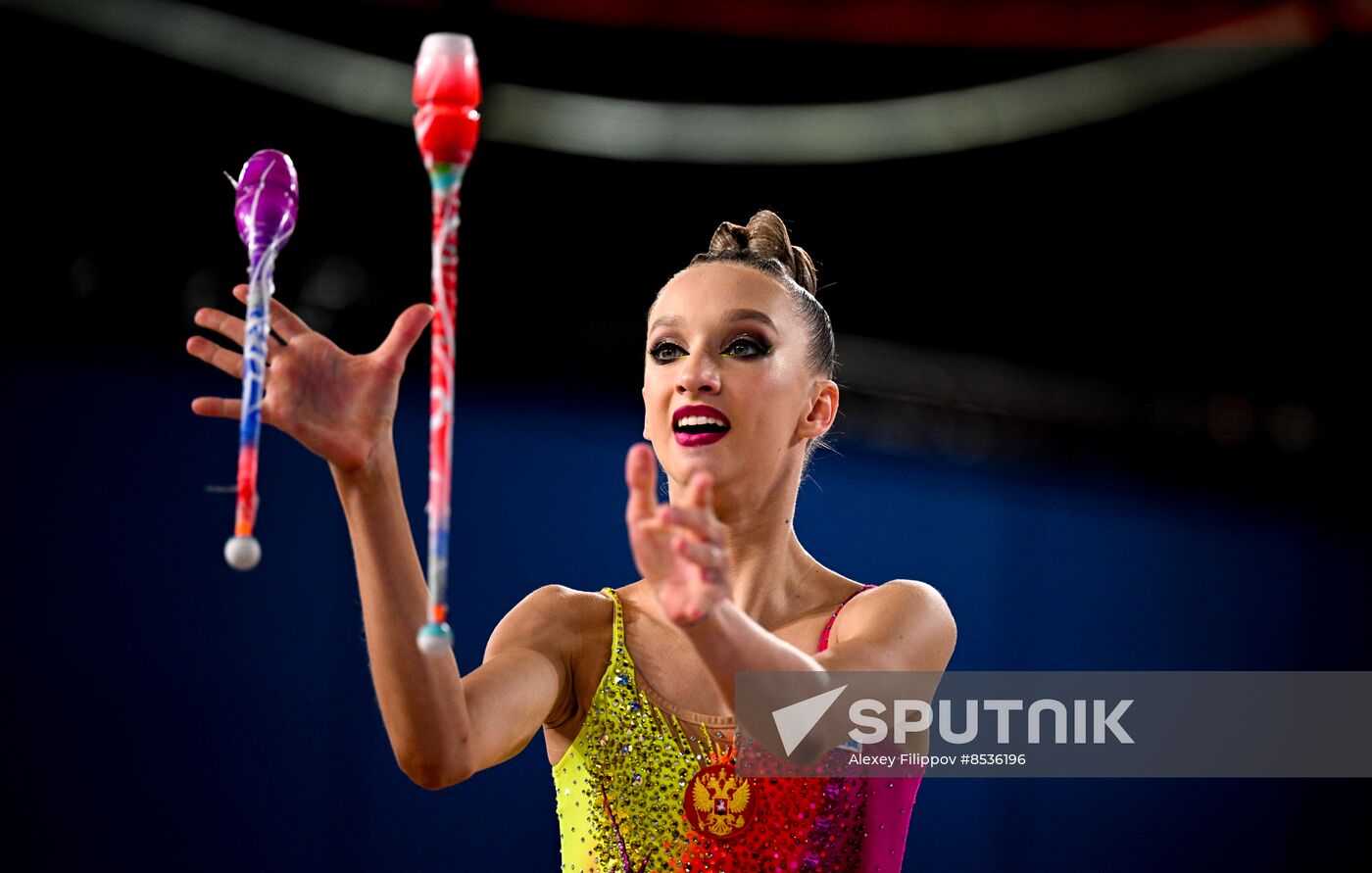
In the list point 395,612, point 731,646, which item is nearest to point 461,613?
point 395,612

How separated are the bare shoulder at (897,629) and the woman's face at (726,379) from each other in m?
0.18

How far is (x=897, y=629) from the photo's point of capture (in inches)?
57.5

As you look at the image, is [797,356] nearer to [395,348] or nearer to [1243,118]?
[395,348]

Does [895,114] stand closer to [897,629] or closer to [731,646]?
[897,629]

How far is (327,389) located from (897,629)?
0.64 m

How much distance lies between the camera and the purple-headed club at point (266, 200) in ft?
3.75

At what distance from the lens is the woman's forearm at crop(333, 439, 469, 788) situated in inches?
45.4

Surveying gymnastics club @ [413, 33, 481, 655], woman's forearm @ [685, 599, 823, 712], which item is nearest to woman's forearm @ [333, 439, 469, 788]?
gymnastics club @ [413, 33, 481, 655]

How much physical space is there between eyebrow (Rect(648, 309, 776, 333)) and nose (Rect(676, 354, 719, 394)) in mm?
61

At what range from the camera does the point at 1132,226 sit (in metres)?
3.85

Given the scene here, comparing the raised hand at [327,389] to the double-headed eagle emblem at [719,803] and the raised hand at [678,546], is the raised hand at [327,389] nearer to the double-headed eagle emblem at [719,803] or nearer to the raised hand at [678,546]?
the raised hand at [678,546]

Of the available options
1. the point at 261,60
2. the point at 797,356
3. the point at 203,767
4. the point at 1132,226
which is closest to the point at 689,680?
the point at 797,356

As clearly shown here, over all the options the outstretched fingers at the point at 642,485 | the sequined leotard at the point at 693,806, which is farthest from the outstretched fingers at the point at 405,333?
the sequined leotard at the point at 693,806

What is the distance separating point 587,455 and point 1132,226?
166cm
